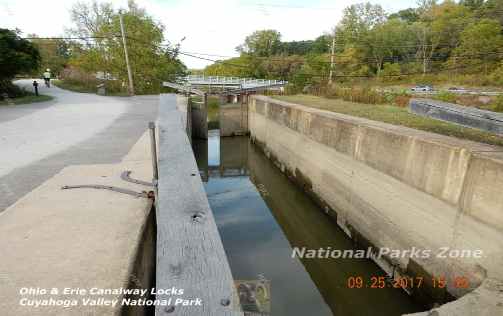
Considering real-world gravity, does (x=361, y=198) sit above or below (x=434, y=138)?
below

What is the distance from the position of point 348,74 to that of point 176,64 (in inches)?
959

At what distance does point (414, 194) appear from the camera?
4.46 m

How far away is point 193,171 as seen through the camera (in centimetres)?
185

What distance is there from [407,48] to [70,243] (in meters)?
56.1

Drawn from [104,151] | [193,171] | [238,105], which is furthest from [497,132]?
[238,105]

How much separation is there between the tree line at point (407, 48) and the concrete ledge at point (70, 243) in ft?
92.6

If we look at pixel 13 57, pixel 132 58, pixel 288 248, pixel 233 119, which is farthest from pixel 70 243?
Result: pixel 132 58

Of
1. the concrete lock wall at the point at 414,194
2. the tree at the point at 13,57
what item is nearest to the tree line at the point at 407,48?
the tree at the point at 13,57

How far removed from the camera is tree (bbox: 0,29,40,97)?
13.5 meters

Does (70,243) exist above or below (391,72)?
below

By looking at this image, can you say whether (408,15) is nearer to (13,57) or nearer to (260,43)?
(260,43)

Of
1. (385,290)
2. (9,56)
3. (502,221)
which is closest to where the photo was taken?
(502,221)

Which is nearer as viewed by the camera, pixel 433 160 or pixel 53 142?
pixel 433 160

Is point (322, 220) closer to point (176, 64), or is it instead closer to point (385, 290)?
point (385, 290)
